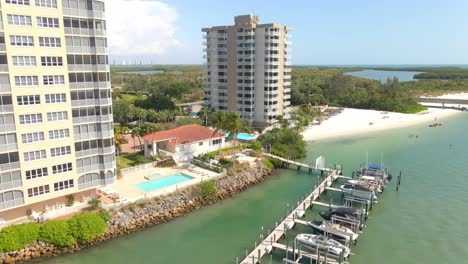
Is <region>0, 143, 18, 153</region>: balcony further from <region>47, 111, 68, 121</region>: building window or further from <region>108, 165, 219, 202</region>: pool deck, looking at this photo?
<region>108, 165, 219, 202</region>: pool deck

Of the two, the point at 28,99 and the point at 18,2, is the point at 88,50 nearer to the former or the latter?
the point at 18,2

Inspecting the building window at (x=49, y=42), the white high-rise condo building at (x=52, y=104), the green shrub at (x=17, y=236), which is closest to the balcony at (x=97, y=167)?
the white high-rise condo building at (x=52, y=104)

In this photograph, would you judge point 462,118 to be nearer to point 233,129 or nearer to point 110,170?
point 233,129

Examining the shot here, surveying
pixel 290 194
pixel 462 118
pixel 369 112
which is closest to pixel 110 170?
pixel 290 194

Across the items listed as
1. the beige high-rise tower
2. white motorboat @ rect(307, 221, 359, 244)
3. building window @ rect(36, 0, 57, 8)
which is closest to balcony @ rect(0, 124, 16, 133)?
building window @ rect(36, 0, 57, 8)

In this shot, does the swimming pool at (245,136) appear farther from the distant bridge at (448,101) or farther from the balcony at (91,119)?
the distant bridge at (448,101)

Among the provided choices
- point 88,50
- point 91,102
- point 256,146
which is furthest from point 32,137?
point 256,146
